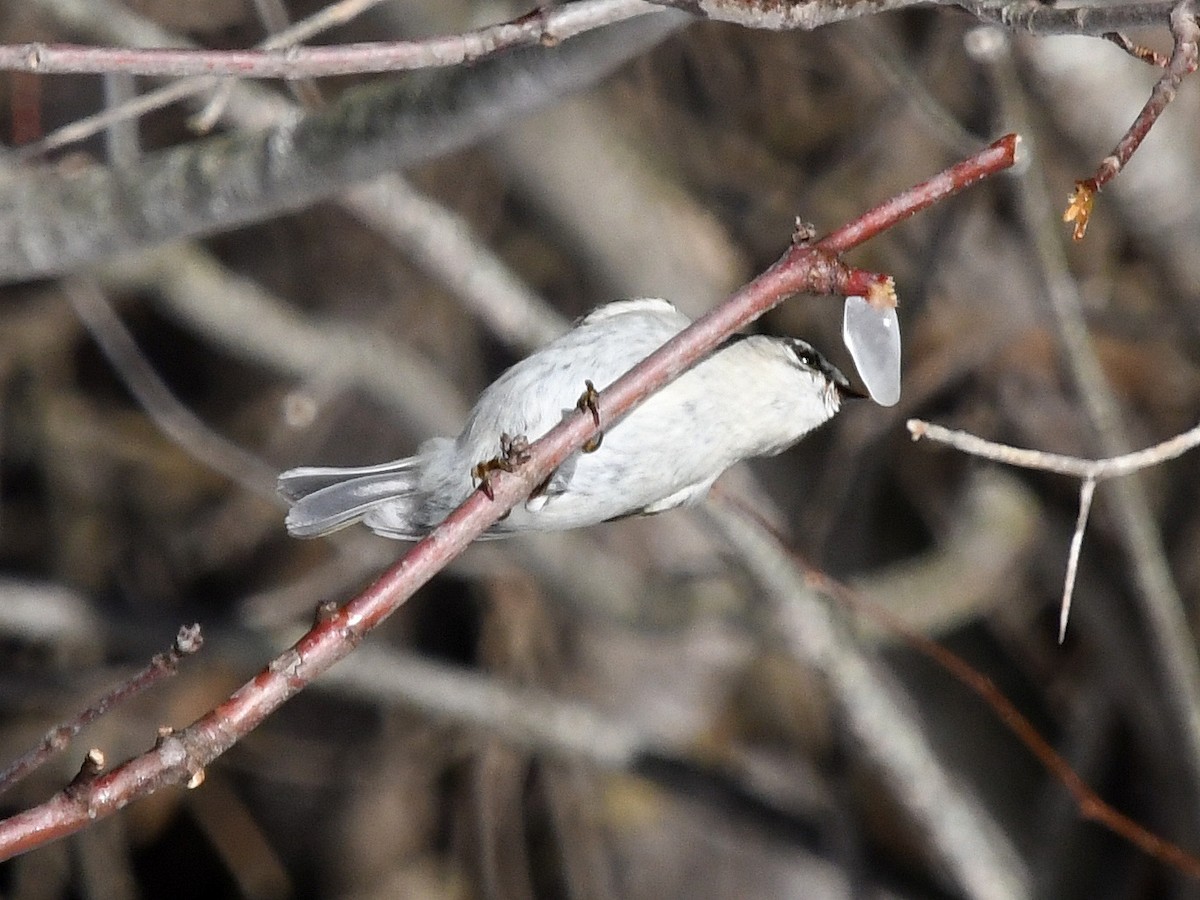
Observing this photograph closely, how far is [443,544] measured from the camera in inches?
37.5

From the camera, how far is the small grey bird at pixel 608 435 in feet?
4.05

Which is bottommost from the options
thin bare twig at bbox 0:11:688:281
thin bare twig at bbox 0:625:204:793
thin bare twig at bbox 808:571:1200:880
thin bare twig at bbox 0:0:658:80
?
thin bare twig at bbox 808:571:1200:880

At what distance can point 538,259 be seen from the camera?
3.41m

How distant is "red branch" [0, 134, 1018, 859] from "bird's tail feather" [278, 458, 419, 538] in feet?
1.14

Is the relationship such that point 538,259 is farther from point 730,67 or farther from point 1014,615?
point 1014,615

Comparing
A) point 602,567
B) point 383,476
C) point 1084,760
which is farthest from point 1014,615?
point 383,476

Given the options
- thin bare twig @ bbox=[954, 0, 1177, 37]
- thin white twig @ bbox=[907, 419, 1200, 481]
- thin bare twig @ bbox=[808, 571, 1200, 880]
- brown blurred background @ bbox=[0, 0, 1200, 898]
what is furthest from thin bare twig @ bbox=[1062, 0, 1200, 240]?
brown blurred background @ bbox=[0, 0, 1200, 898]

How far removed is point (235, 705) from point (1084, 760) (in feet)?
6.80

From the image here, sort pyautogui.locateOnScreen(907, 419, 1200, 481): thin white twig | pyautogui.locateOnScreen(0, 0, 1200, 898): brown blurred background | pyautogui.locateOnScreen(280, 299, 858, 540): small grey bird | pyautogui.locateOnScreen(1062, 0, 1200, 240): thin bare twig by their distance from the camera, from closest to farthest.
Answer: pyautogui.locateOnScreen(1062, 0, 1200, 240): thin bare twig < pyautogui.locateOnScreen(907, 419, 1200, 481): thin white twig < pyautogui.locateOnScreen(280, 299, 858, 540): small grey bird < pyautogui.locateOnScreen(0, 0, 1200, 898): brown blurred background

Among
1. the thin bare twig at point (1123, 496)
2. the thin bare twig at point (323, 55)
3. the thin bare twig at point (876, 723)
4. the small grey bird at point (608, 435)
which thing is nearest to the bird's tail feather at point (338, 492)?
the small grey bird at point (608, 435)

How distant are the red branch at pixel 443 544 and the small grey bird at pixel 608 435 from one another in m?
0.16

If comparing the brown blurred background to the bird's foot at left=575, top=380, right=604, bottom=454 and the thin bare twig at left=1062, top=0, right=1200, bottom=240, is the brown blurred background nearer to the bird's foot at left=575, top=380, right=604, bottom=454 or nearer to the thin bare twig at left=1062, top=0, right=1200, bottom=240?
the bird's foot at left=575, top=380, right=604, bottom=454

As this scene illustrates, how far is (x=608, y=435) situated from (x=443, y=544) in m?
0.31

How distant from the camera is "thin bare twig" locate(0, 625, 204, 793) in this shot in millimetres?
880
